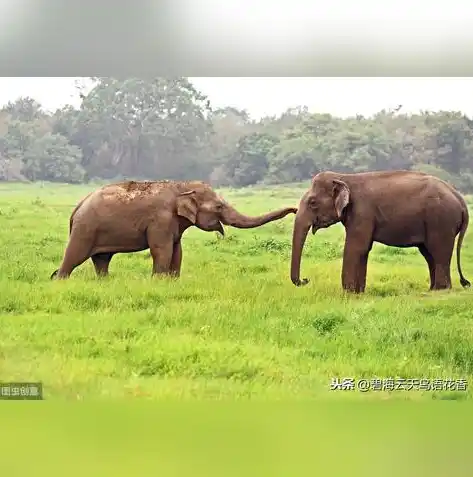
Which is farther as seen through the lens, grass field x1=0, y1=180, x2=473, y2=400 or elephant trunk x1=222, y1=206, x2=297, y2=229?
elephant trunk x1=222, y1=206, x2=297, y2=229

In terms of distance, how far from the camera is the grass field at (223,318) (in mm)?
2533

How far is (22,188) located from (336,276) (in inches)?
47.0

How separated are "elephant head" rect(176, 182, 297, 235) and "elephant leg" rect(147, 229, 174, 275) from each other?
0.35 feet

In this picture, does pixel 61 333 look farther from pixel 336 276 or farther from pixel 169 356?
pixel 336 276

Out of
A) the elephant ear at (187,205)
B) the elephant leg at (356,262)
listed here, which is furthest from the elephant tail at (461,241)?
the elephant ear at (187,205)

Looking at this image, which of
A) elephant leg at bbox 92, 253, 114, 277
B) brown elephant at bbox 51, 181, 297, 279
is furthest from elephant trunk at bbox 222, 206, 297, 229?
elephant leg at bbox 92, 253, 114, 277

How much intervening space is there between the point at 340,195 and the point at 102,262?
36.0 inches

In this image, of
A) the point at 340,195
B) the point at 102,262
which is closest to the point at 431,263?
the point at 340,195

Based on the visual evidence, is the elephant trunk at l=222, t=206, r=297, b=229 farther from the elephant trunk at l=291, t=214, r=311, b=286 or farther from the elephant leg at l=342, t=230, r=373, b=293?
the elephant leg at l=342, t=230, r=373, b=293

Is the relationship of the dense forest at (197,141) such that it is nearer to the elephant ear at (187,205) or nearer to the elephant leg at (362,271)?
the elephant ear at (187,205)

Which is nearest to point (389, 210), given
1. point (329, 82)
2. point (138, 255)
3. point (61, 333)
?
point (329, 82)

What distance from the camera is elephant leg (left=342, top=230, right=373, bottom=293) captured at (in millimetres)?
2701

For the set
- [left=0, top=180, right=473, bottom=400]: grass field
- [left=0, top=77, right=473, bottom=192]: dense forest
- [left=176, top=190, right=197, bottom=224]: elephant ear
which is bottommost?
[left=0, top=180, right=473, bottom=400]: grass field
